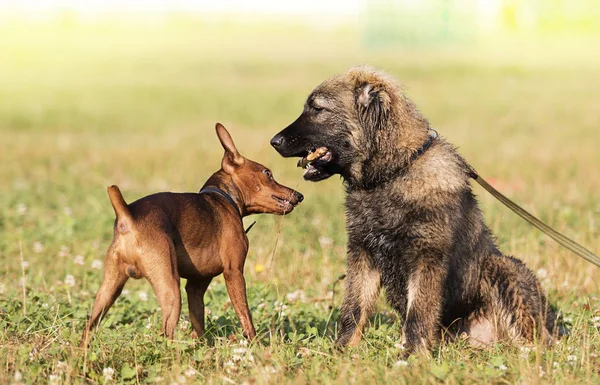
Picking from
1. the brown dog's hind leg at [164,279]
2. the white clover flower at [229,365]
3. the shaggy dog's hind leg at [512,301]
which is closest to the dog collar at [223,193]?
A: the brown dog's hind leg at [164,279]

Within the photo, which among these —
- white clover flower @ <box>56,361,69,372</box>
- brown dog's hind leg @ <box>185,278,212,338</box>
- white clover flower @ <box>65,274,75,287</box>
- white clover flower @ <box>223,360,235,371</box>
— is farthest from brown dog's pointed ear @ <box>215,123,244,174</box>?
white clover flower @ <box>65,274,75,287</box>

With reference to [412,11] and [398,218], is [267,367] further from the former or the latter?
[412,11]

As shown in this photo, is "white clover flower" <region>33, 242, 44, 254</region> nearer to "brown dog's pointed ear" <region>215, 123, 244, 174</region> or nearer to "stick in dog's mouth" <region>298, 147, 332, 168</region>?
"brown dog's pointed ear" <region>215, 123, 244, 174</region>

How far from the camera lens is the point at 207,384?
14.8ft

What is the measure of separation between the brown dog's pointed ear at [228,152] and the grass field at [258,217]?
3.60 feet

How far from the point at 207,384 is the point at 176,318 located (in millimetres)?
480

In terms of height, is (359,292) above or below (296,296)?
above

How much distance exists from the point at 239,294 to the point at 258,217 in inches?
213

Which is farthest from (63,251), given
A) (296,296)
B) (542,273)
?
(542,273)

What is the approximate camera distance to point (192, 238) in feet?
16.9

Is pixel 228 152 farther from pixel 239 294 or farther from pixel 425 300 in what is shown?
pixel 425 300

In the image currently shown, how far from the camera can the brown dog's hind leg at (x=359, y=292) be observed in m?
5.90

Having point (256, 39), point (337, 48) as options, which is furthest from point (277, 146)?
point (256, 39)

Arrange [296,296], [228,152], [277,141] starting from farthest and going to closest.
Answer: [296,296], [277,141], [228,152]
